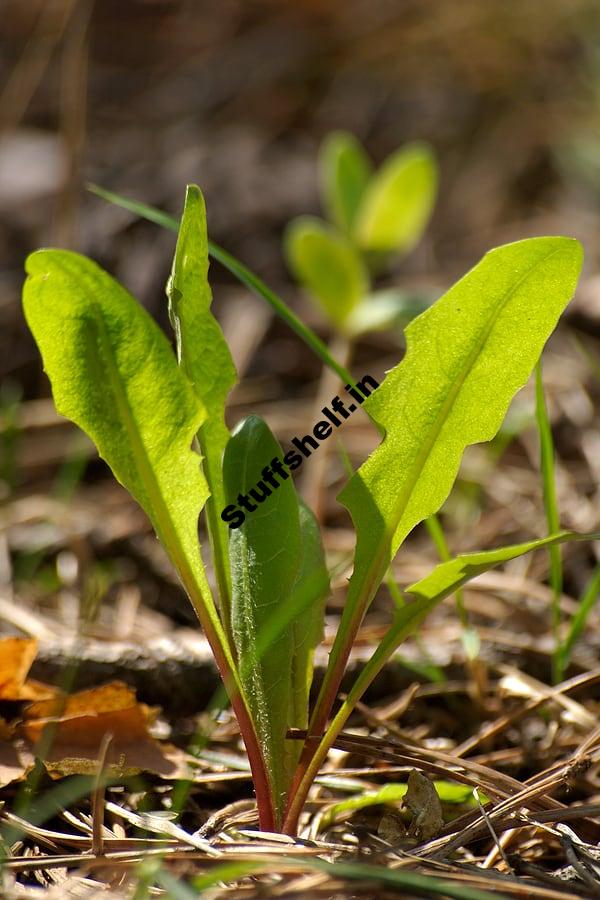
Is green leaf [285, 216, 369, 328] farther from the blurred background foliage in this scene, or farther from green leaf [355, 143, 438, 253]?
the blurred background foliage

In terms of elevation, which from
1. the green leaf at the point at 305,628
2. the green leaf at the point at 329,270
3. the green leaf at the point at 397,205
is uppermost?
the green leaf at the point at 397,205

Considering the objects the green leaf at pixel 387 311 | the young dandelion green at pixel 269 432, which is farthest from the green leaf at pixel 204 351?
the green leaf at pixel 387 311

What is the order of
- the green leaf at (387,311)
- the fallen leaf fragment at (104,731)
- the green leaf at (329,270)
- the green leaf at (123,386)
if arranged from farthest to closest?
the green leaf at (329,270) < the green leaf at (387,311) < the fallen leaf fragment at (104,731) < the green leaf at (123,386)

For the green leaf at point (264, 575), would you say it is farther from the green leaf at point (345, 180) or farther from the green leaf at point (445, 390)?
the green leaf at point (345, 180)

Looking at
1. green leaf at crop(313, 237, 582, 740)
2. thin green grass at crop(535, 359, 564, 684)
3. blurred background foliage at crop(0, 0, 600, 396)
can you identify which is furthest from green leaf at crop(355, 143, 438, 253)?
green leaf at crop(313, 237, 582, 740)

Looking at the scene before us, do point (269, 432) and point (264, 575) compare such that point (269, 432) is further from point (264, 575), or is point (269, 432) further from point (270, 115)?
point (270, 115)

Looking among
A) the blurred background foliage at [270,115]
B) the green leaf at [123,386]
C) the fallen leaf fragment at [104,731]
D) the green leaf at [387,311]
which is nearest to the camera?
the green leaf at [123,386]

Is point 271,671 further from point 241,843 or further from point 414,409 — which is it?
point 414,409

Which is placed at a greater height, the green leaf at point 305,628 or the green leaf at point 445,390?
the green leaf at point 445,390

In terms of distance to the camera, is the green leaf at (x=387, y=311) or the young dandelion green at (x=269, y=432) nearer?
the young dandelion green at (x=269, y=432)
